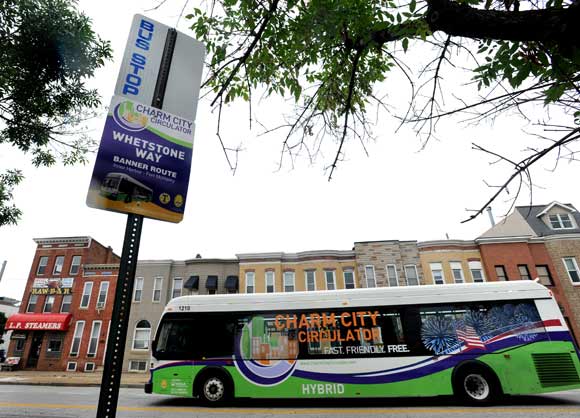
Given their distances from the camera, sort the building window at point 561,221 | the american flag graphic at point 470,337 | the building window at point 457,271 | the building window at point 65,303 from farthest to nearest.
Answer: the building window at point 65,303, the building window at point 561,221, the building window at point 457,271, the american flag graphic at point 470,337

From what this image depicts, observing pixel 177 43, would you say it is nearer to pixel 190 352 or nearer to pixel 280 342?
pixel 280 342

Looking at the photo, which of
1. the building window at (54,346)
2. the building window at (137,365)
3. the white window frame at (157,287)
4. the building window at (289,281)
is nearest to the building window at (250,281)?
the building window at (289,281)

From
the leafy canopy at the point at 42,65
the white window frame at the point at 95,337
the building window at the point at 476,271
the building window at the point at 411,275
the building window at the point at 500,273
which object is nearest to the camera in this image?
the leafy canopy at the point at 42,65

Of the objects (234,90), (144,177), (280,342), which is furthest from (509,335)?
(144,177)

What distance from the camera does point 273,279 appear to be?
24.0 metres

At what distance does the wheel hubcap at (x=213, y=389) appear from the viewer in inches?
341

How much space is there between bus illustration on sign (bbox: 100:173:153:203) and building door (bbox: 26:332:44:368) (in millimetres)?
31785

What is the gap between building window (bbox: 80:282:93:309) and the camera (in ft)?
83.0

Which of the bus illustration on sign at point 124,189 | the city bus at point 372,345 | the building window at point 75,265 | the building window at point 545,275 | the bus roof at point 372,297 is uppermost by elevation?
the building window at point 75,265

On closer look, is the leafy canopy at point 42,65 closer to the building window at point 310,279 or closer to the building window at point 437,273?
the building window at point 310,279

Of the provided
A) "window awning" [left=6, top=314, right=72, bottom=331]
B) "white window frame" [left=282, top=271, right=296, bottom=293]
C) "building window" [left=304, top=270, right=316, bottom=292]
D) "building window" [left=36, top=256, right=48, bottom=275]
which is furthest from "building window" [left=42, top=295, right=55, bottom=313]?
"building window" [left=304, top=270, right=316, bottom=292]

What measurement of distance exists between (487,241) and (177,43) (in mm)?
25969

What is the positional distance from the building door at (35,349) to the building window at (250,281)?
17200 millimetres

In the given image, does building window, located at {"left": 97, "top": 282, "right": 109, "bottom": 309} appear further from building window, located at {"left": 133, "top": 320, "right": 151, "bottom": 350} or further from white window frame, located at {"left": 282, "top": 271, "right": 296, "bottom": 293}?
white window frame, located at {"left": 282, "top": 271, "right": 296, "bottom": 293}
